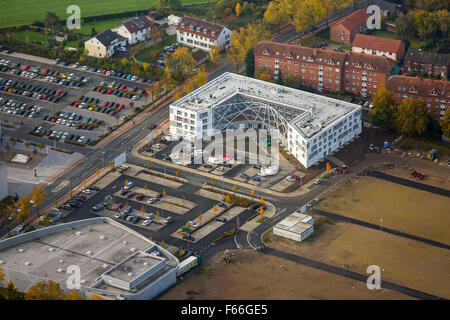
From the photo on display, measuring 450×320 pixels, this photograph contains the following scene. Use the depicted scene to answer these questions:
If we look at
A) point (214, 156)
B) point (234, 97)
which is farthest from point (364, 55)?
point (214, 156)

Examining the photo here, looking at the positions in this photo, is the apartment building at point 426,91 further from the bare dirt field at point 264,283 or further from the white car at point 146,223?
the white car at point 146,223

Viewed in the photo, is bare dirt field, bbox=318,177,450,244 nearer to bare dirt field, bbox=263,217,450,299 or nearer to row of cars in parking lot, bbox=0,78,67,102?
bare dirt field, bbox=263,217,450,299

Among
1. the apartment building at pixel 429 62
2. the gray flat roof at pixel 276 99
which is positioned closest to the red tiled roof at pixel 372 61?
the apartment building at pixel 429 62

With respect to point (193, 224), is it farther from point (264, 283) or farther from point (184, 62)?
point (184, 62)

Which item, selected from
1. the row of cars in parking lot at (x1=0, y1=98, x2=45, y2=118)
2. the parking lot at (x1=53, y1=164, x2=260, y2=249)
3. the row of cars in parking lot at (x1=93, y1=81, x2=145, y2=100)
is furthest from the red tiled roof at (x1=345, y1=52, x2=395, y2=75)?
the row of cars in parking lot at (x1=0, y1=98, x2=45, y2=118)

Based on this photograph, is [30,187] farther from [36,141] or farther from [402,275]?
[402,275]

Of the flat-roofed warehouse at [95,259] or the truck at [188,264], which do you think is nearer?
the flat-roofed warehouse at [95,259]
